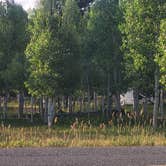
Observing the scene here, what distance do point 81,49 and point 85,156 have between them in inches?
1088

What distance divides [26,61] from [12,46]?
4.58 metres

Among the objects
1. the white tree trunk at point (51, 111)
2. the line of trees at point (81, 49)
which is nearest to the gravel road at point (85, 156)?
the line of trees at point (81, 49)

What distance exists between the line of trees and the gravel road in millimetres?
13368

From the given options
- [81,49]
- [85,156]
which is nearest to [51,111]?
[81,49]

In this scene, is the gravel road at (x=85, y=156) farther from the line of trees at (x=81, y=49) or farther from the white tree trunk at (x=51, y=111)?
the white tree trunk at (x=51, y=111)

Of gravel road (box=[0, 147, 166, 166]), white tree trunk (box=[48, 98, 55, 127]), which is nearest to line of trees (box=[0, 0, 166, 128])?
white tree trunk (box=[48, 98, 55, 127])

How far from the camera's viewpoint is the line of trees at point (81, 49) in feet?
114

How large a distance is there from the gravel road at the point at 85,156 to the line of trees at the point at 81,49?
1337 centimetres

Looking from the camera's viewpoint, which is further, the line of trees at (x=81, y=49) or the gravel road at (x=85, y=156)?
the line of trees at (x=81, y=49)

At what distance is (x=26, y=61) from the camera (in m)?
42.4

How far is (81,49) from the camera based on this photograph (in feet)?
143

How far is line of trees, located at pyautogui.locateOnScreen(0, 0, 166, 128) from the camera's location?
3484cm

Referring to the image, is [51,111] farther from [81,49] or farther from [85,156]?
[85,156]

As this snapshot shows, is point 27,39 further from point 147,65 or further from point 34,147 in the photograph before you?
point 34,147
